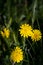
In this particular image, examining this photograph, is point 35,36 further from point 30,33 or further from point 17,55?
point 17,55

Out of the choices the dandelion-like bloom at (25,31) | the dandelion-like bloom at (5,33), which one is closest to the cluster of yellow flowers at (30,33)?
the dandelion-like bloom at (25,31)

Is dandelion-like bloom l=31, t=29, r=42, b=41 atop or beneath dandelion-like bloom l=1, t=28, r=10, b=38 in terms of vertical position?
beneath

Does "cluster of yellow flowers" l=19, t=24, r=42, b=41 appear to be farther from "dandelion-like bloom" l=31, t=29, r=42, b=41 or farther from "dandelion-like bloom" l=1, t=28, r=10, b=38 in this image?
"dandelion-like bloom" l=1, t=28, r=10, b=38

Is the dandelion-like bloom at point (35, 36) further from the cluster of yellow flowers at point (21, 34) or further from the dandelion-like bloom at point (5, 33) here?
the dandelion-like bloom at point (5, 33)

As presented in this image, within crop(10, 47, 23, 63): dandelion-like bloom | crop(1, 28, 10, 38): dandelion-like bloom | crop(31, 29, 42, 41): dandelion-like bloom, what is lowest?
crop(10, 47, 23, 63): dandelion-like bloom

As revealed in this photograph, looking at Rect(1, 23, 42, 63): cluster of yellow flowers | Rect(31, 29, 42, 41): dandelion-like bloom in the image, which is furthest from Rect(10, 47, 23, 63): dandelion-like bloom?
Rect(31, 29, 42, 41): dandelion-like bloom

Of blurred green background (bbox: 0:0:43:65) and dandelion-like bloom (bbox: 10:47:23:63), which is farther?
blurred green background (bbox: 0:0:43:65)

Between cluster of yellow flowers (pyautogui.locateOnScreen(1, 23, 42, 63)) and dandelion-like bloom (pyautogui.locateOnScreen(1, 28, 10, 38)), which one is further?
A: dandelion-like bloom (pyautogui.locateOnScreen(1, 28, 10, 38))

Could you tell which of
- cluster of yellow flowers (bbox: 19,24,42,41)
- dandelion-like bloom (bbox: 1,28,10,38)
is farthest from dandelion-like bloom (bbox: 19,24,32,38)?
dandelion-like bloom (bbox: 1,28,10,38)
